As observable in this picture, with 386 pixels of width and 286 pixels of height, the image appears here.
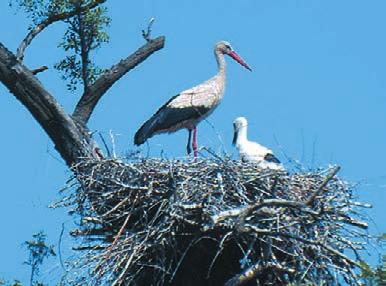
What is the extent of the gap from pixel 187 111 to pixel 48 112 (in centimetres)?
264

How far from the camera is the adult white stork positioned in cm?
1413

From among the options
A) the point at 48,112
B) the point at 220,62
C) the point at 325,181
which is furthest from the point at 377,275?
the point at 220,62

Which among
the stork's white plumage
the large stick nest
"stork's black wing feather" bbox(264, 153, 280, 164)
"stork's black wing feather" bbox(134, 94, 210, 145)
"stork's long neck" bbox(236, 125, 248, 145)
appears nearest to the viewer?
the large stick nest

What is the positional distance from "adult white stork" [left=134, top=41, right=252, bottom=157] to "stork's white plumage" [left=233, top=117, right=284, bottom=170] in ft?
1.89

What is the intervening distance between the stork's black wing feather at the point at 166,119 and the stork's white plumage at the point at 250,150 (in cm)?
56

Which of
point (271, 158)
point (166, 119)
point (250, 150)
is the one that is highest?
point (166, 119)

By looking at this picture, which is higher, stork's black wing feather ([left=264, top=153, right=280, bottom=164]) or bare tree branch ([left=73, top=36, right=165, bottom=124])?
bare tree branch ([left=73, top=36, right=165, bottom=124])

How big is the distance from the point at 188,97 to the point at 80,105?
214cm

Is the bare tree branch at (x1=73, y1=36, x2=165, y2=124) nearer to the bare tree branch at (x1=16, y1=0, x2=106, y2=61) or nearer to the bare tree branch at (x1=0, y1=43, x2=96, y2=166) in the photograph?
the bare tree branch at (x1=0, y1=43, x2=96, y2=166)

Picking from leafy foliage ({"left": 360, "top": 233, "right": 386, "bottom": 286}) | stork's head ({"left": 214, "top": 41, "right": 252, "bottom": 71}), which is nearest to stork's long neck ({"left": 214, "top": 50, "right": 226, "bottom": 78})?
stork's head ({"left": 214, "top": 41, "right": 252, "bottom": 71})

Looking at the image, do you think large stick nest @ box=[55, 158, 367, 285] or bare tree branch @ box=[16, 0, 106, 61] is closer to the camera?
large stick nest @ box=[55, 158, 367, 285]

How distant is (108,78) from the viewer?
41.7 ft

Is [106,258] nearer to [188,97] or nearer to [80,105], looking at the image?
[80,105]

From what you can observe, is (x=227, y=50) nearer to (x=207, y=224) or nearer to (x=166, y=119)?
(x=166, y=119)
